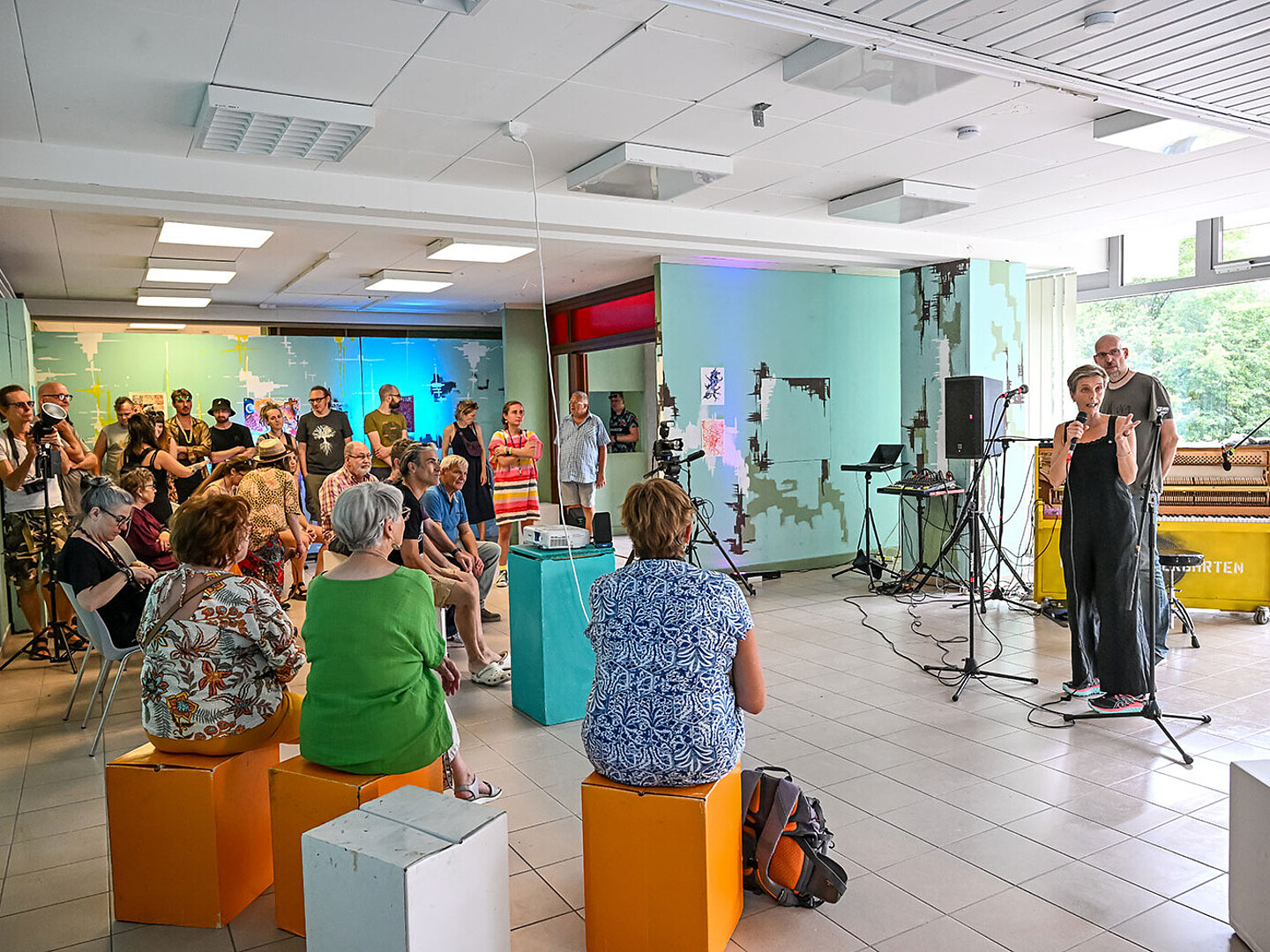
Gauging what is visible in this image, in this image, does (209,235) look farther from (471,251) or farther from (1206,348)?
(1206,348)

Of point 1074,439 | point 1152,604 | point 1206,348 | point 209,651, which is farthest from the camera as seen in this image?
point 1206,348

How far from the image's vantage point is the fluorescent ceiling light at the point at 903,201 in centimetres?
620

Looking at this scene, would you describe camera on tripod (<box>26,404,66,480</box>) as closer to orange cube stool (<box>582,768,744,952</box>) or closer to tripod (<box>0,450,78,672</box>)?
tripod (<box>0,450,78,672</box>)

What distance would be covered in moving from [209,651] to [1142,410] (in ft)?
Result: 14.5

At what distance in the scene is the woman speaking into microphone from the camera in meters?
4.31

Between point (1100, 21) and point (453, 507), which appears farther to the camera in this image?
point (453, 507)

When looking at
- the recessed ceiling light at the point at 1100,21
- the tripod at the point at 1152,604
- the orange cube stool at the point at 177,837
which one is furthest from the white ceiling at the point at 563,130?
the orange cube stool at the point at 177,837

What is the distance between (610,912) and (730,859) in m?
0.36

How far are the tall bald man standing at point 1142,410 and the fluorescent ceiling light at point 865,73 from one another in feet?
5.14

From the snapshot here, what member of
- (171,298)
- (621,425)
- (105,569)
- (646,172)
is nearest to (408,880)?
(105,569)

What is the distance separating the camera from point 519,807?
3.53 meters

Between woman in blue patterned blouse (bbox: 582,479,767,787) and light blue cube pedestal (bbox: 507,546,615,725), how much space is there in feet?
6.21

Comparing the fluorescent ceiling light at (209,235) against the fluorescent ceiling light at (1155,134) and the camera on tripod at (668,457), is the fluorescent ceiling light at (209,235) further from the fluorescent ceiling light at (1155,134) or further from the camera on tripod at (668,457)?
the fluorescent ceiling light at (1155,134)

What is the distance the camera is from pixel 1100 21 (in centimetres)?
320
